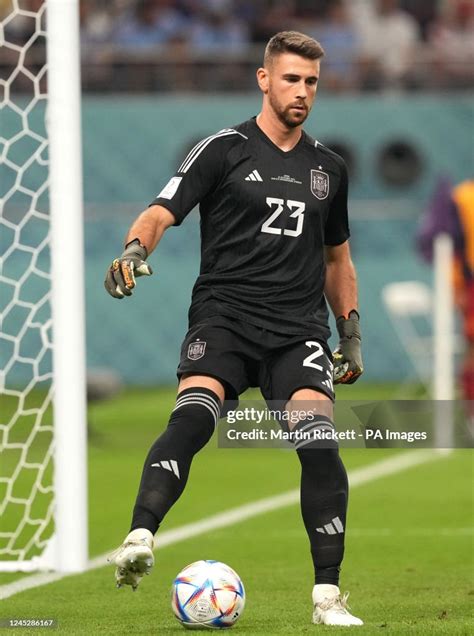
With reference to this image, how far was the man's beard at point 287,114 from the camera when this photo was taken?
5.52m

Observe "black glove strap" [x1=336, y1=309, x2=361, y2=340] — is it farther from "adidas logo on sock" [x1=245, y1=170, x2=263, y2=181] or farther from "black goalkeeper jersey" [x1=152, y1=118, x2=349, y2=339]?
"adidas logo on sock" [x1=245, y1=170, x2=263, y2=181]

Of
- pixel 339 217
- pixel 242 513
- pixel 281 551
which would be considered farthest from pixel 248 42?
pixel 339 217

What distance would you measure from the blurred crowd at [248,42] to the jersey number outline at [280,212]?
14.7m

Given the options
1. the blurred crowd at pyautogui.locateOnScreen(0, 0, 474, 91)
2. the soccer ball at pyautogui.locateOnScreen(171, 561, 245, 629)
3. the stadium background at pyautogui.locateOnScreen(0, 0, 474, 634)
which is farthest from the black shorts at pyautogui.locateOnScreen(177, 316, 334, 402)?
the blurred crowd at pyautogui.locateOnScreen(0, 0, 474, 91)

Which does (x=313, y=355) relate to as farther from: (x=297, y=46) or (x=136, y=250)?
(x=297, y=46)

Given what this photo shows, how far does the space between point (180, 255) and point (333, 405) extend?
14.8 metres

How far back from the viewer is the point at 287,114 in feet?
→ 18.2

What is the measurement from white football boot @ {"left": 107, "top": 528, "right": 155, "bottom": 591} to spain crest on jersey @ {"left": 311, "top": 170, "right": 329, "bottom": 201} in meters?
1.54

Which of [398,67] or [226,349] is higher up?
[398,67]

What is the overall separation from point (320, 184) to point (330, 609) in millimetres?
1592

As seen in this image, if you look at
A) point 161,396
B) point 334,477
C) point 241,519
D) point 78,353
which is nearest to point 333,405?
point 334,477

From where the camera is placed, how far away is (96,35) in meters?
20.4

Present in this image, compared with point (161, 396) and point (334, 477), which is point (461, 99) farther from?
point (334, 477)

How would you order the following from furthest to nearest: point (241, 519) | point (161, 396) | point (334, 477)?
1. point (161, 396)
2. point (241, 519)
3. point (334, 477)
